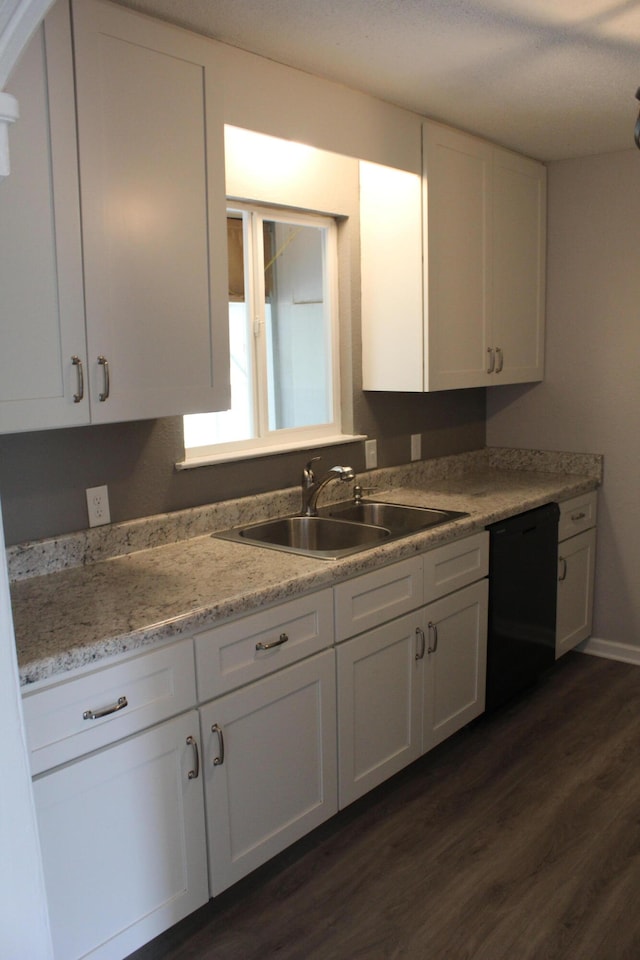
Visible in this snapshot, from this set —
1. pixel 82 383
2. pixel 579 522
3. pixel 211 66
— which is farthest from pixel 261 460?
pixel 579 522

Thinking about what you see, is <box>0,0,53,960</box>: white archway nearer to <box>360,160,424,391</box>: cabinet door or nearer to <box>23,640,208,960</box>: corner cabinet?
<box>23,640,208,960</box>: corner cabinet

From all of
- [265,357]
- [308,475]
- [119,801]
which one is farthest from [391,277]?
[119,801]

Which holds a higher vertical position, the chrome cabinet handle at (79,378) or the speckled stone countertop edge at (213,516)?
the chrome cabinet handle at (79,378)

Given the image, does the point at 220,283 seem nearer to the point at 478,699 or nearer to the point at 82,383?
→ the point at 82,383

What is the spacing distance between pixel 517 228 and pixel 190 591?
2358 millimetres

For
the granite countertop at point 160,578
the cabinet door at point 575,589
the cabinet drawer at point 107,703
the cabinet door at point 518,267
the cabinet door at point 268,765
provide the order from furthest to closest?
the cabinet door at point 575,589 → the cabinet door at point 518,267 → the cabinet door at point 268,765 → the granite countertop at point 160,578 → the cabinet drawer at point 107,703

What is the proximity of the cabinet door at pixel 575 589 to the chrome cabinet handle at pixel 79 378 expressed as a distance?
7.43 ft

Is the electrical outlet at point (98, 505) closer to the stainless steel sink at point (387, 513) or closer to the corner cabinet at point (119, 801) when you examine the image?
the corner cabinet at point (119, 801)

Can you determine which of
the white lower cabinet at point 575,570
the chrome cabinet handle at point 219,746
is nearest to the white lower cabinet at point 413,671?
the chrome cabinet handle at point 219,746

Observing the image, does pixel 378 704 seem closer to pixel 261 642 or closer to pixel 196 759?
pixel 261 642

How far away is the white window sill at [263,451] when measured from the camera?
8.72 ft

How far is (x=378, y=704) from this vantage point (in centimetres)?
252

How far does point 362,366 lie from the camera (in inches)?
129

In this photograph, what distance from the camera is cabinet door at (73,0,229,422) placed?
1.89m
